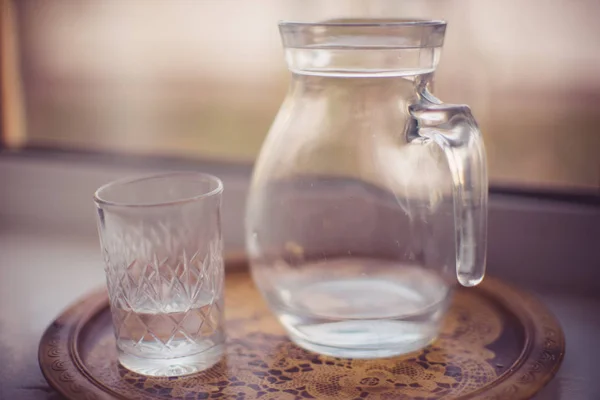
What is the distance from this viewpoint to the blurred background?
621 mm

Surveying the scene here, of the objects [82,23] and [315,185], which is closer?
[315,185]

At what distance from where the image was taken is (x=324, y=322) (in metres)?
0.46

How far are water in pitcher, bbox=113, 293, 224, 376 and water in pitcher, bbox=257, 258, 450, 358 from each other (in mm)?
57

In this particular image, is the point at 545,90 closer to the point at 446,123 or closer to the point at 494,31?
the point at 494,31

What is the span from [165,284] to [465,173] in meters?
0.19

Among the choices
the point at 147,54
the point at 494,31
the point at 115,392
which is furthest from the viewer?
the point at 147,54

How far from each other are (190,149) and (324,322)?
1.16 feet

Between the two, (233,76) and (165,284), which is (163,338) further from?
(233,76)

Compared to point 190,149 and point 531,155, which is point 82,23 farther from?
point 531,155

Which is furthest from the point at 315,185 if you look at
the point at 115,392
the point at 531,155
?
the point at 531,155

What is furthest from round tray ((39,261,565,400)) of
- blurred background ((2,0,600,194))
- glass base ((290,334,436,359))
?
blurred background ((2,0,600,194))

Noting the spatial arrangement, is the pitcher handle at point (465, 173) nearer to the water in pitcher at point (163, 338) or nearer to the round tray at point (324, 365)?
the round tray at point (324, 365)

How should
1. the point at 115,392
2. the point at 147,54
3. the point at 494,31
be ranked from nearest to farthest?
the point at 115,392 < the point at 494,31 < the point at 147,54

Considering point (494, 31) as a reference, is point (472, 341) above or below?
below
